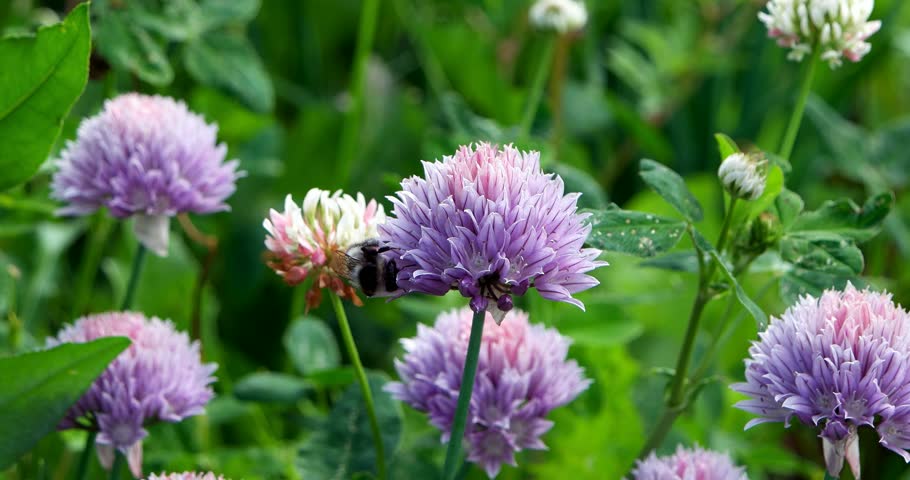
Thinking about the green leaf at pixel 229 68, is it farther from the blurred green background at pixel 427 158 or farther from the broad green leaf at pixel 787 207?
the broad green leaf at pixel 787 207

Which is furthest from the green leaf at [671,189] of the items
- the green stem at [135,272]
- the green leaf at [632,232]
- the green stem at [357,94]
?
the green stem at [357,94]

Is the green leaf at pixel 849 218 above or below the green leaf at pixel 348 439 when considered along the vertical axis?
above

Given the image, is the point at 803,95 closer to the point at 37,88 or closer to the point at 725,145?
the point at 725,145

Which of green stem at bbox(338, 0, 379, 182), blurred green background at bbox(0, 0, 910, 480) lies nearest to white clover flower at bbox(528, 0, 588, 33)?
blurred green background at bbox(0, 0, 910, 480)

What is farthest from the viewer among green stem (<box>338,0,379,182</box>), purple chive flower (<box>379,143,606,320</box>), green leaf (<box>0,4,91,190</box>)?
green stem (<box>338,0,379,182</box>)

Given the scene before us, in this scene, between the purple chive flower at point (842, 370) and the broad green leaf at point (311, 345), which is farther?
the broad green leaf at point (311, 345)

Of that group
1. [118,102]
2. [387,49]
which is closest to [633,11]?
[387,49]

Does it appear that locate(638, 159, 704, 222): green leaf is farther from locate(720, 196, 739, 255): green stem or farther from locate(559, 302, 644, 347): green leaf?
locate(559, 302, 644, 347): green leaf
